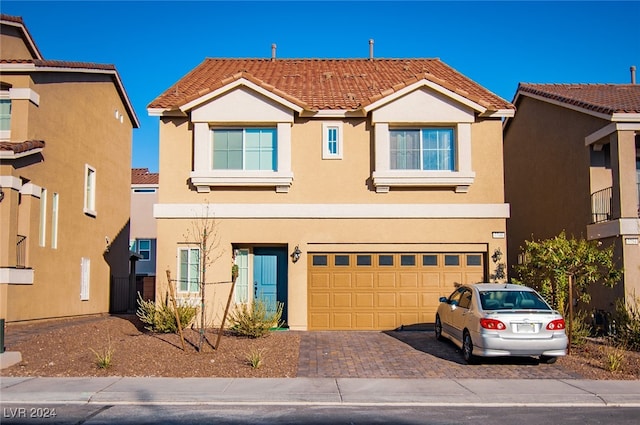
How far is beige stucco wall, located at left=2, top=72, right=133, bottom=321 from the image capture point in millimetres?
18734

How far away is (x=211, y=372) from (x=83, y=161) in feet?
43.7

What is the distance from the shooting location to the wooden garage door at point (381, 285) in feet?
57.0

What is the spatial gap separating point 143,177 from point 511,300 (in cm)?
2950

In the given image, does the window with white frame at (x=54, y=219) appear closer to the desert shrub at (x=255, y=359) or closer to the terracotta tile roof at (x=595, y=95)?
the desert shrub at (x=255, y=359)

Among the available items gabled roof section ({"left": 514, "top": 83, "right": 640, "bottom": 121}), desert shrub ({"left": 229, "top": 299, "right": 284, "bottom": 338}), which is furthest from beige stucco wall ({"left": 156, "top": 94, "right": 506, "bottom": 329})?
gabled roof section ({"left": 514, "top": 83, "right": 640, "bottom": 121})

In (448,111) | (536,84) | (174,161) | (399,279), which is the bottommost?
(399,279)

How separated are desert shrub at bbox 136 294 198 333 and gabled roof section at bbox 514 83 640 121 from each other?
11851 millimetres

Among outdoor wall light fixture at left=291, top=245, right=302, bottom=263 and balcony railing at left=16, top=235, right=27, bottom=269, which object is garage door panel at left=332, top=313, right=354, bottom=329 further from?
balcony railing at left=16, top=235, right=27, bottom=269

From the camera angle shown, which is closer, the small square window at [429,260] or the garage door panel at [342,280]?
the garage door panel at [342,280]

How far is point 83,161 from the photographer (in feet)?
74.9

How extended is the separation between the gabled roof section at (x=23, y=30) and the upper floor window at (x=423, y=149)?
45.5 feet

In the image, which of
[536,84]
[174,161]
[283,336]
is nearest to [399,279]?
[283,336]

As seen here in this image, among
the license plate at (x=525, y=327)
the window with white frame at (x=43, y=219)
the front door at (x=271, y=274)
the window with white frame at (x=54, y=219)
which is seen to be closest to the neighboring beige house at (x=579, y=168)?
the license plate at (x=525, y=327)

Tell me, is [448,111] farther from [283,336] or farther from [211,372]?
[211,372]
